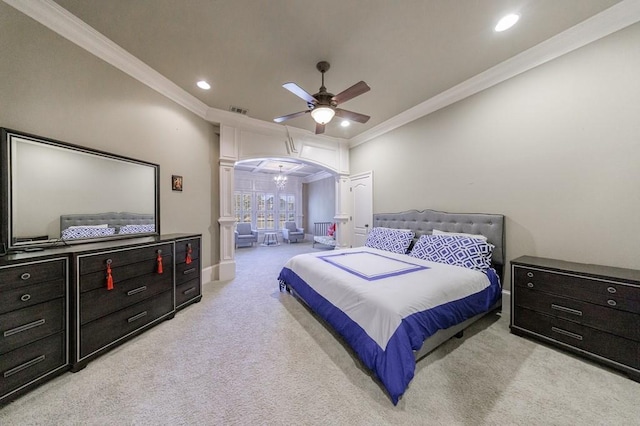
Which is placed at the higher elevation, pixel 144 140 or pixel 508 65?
pixel 508 65

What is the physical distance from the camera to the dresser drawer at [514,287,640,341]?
5.36 ft

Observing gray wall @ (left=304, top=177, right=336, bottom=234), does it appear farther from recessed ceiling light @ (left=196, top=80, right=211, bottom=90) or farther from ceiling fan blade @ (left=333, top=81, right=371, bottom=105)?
ceiling fan blade @ (left=333, top=81, right=371, bottom=105)

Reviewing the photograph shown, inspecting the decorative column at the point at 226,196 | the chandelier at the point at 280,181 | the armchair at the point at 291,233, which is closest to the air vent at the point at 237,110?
the decorative column at the point at 226,196

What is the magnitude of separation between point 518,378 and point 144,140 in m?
4.58

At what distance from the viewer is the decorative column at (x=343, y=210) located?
5.37 metres

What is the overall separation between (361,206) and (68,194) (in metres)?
4.57

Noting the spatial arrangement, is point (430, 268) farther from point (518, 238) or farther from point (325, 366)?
point (325, 366)

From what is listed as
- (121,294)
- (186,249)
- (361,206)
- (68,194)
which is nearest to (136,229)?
(186,249)

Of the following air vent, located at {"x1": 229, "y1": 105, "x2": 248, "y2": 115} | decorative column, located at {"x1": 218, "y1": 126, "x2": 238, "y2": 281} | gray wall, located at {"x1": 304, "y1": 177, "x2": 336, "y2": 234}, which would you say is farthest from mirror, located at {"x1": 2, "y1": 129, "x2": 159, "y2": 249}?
gray wall, located at {"x1": 304, "y1": 177, "x2": 336, "y2": 234}

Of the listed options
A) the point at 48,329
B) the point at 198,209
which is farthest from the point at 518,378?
the point at 198,209

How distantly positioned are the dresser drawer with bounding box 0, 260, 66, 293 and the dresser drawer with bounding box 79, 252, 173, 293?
0.17 meters

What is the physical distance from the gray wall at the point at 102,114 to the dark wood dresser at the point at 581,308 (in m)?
4.43

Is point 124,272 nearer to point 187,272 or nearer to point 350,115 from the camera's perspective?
point 187,272

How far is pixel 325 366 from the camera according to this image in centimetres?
178
